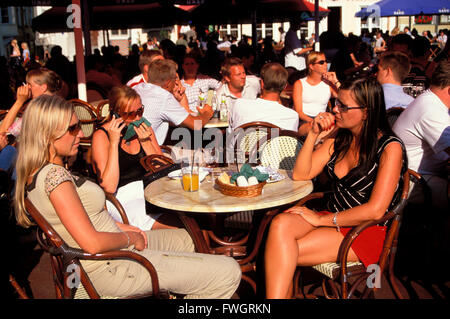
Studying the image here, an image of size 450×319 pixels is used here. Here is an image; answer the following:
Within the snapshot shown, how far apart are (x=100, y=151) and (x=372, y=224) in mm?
1740

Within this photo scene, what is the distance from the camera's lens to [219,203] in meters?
2.54

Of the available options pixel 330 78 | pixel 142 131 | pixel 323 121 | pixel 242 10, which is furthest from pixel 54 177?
pixel 242 10

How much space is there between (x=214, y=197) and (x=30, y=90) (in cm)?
266

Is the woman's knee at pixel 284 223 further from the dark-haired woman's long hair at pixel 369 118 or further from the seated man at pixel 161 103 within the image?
the seated man at pixel 161 103

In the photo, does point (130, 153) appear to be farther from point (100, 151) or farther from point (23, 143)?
point (23, 143)

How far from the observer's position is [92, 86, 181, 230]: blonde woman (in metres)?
3.00

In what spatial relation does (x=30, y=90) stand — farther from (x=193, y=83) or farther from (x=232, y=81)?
(x=193, y=83)

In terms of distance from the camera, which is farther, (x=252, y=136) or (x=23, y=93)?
(x=23, y=93)

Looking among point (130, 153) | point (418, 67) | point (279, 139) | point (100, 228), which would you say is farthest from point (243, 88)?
point (418, 67)

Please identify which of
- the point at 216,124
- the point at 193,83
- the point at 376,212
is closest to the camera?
the point at 376,212

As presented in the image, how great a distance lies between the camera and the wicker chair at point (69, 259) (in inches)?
80.8

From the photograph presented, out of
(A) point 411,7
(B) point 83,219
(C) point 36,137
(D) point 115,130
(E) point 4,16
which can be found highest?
(E) point 4,16

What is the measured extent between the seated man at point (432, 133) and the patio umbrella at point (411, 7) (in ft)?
29.0

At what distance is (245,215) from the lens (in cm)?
328
